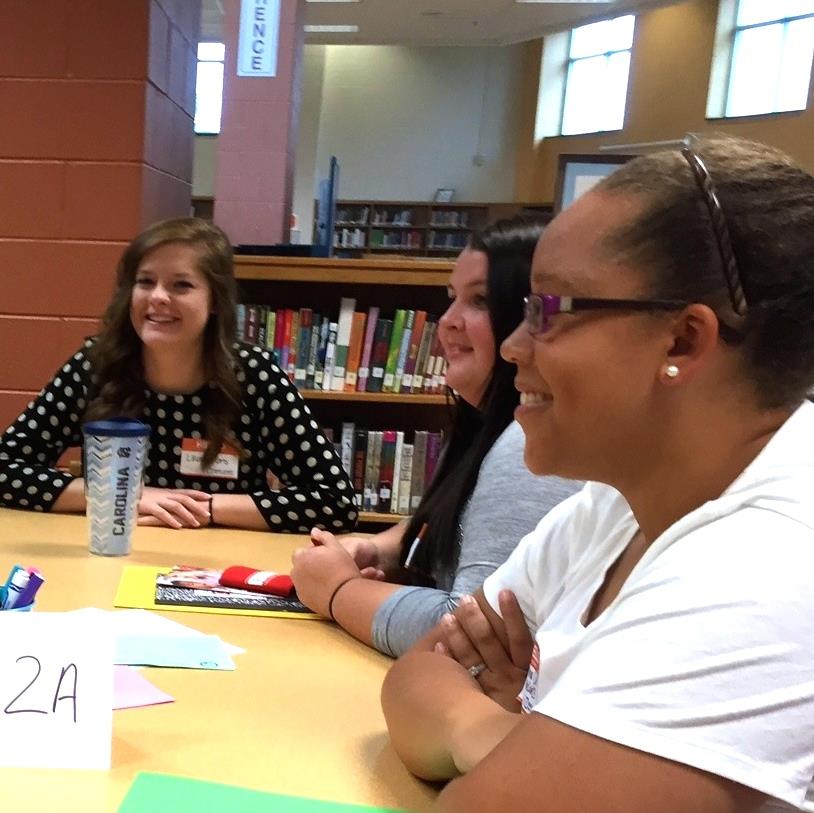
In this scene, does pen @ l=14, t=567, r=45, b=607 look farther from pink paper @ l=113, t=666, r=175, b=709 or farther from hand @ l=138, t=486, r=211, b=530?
hand @ l=138, t=486, r=211, b=530

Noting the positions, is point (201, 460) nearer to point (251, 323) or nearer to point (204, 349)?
point (204, 349)

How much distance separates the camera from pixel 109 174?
105 inches

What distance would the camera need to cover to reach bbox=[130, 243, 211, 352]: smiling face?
192 cm

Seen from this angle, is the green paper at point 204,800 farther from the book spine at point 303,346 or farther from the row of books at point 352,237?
the row of books at point 352,237

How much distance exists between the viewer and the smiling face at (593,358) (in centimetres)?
65

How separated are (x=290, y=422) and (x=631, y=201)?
1.38m

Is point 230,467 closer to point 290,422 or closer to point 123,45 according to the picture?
point 290,422

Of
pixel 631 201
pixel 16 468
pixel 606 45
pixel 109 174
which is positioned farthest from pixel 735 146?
pixel 606 45

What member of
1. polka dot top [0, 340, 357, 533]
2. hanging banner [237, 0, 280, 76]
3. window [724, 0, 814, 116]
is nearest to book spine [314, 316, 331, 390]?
polka dot top [0, 340, 357, 533]

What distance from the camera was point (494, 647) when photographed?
3.02 ft

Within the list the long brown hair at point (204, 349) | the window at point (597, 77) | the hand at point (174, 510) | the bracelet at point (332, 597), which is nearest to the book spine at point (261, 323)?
the long brown hair at point (204, 349)

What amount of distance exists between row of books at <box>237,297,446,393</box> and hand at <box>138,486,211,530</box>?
1.16 m

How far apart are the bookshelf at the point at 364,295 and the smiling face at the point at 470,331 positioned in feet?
4.03

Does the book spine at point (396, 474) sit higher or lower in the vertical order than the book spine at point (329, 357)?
lower
